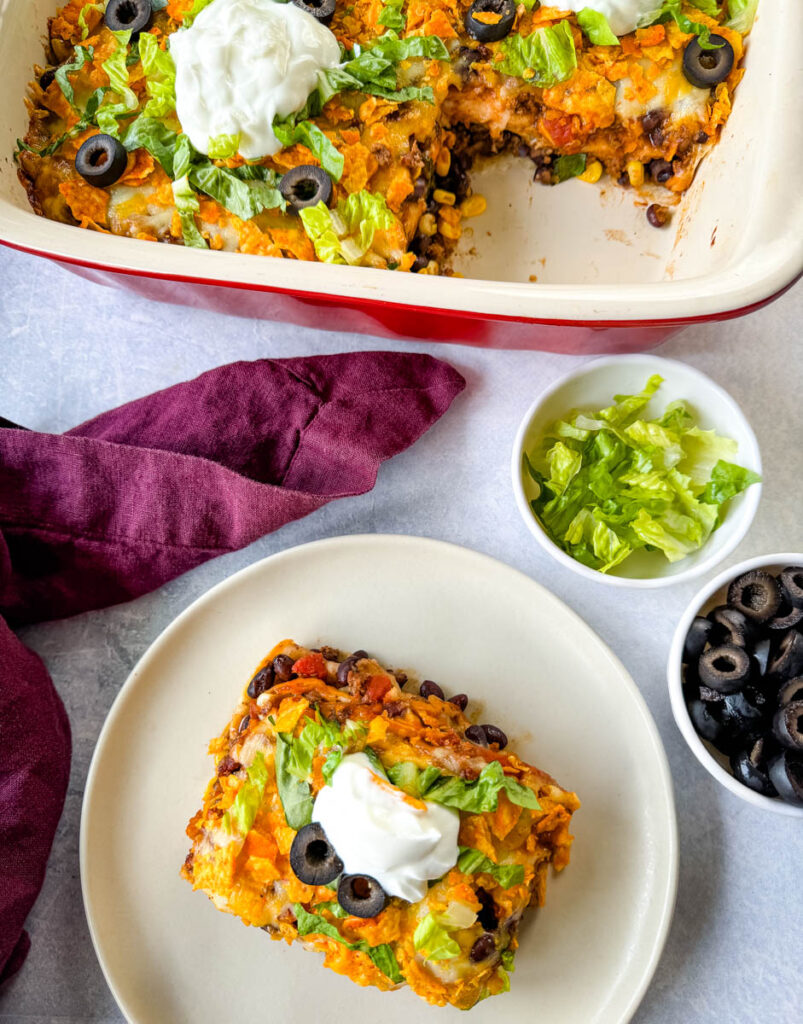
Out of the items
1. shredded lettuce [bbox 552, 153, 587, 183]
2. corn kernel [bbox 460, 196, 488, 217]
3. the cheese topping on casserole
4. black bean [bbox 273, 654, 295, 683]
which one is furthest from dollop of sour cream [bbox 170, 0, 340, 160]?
black bean [bbox 273, 654, 295, 683]

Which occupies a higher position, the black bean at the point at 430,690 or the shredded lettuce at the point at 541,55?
the shredded lettuce at the point at 541,55

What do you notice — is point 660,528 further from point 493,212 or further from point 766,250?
point 493,212

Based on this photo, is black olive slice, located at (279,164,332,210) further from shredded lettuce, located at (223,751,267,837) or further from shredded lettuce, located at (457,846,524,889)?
shredded lettuce, located at (457,846,524,889)

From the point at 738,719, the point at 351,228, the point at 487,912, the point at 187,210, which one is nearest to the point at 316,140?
the point at 351,228

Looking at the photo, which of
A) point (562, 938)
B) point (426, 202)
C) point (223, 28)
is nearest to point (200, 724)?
point (562, 938)

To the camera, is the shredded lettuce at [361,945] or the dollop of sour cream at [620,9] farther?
the dollop of sour cream at [620,9]

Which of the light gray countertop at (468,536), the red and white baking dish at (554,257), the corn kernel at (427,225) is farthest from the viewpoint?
the corn kernel at (427,225)

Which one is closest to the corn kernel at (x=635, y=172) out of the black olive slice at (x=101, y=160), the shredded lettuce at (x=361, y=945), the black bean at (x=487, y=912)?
the black olive slice at (x=101, y=160)

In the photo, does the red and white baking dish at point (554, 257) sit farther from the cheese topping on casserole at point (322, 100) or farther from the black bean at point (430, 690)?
the black bean at point (430, 690)
